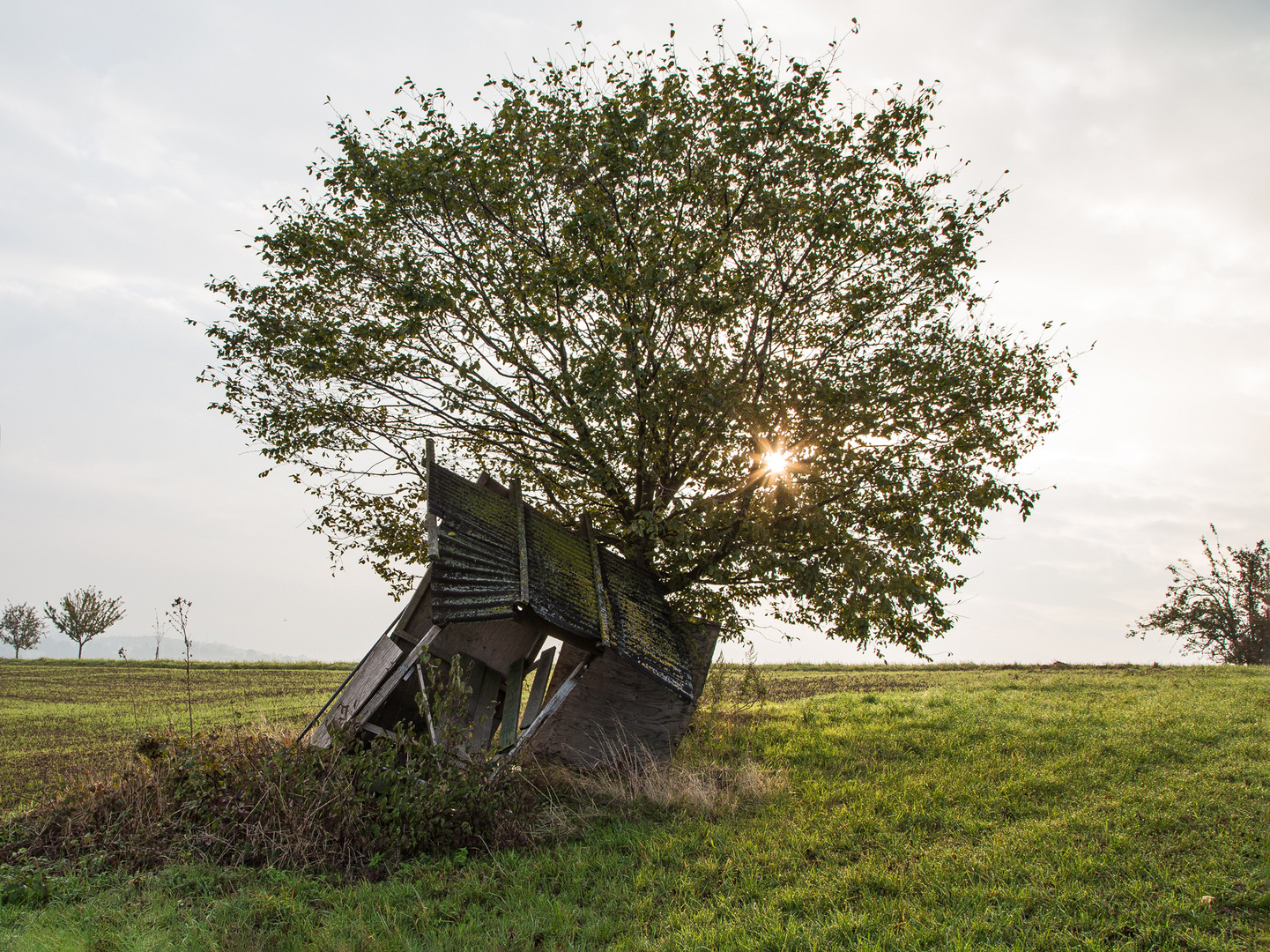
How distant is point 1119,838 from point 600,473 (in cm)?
921

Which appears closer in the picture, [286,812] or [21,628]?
[286,812]

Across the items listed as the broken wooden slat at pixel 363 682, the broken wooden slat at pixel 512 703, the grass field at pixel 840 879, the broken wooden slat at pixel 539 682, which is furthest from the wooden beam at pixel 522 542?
the grass field at pixel 840 879

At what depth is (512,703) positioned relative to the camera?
11.5 meters

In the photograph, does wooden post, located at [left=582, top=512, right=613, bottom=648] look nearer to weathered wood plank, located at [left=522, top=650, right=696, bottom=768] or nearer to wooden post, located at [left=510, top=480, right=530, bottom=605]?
weathered wood plank, located at [left=522, top=650, right=696, bottom=768]

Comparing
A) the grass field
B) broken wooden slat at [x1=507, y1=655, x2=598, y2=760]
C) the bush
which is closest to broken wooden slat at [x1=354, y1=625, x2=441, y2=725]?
the bush

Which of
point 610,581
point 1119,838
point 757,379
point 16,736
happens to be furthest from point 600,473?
point 16,736

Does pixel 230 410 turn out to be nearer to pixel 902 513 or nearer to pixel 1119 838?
pixel 902 513

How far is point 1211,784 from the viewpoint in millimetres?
10039

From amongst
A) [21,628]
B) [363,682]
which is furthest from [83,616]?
[363,682]

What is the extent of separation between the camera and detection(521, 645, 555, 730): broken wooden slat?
488 inches

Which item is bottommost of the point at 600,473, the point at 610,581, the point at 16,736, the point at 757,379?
the point at 16,736

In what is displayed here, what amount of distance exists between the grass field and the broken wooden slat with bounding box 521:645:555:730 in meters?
2.71

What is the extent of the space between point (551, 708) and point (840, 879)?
445cm

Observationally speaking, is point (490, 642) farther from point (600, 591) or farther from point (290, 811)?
point (290, 811)
